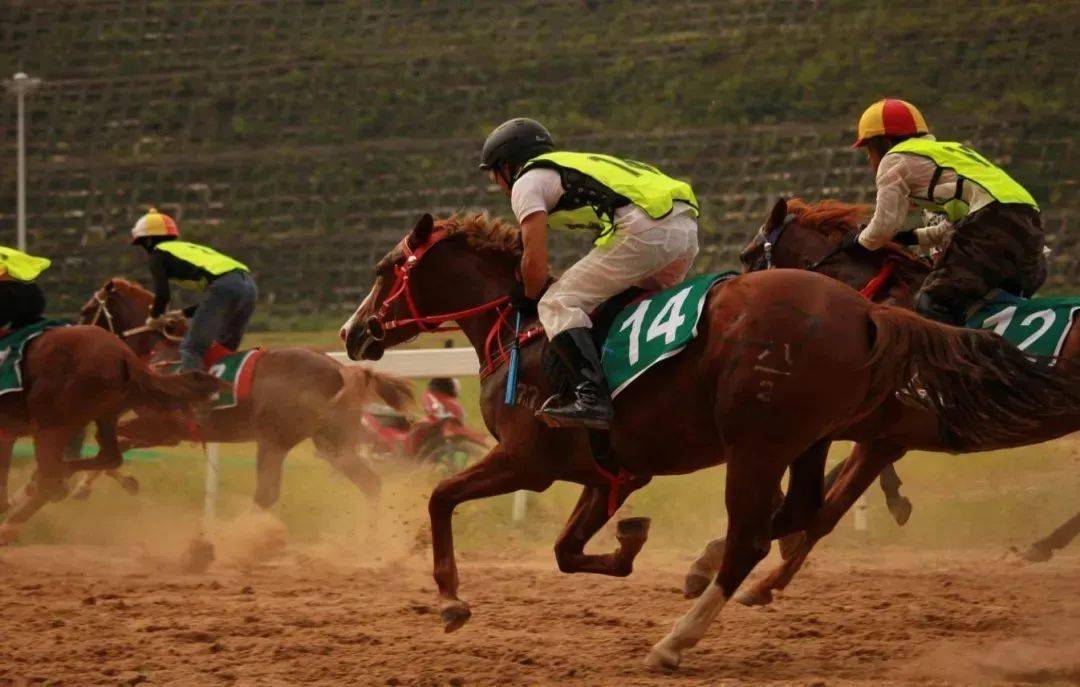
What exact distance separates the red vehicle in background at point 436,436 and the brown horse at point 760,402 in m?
5.36

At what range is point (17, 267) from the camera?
1062 centimetres

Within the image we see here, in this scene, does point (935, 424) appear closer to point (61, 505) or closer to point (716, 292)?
point (716, 292)

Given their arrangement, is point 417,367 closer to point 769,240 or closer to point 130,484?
point 130,484

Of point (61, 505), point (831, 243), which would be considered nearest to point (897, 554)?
point (831, 243)

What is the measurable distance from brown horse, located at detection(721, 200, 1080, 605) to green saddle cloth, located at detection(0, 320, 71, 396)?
17.7 feet

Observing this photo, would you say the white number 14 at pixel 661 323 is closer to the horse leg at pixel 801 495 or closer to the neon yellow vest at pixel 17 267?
the horse leg at pixel 801 495

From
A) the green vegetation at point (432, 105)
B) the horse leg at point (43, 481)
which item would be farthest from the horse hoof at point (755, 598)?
the green vegetation at point (432, 105)

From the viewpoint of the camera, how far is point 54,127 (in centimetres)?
2719

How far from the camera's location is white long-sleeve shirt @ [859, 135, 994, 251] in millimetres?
6926

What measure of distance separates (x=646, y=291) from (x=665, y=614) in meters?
1.75

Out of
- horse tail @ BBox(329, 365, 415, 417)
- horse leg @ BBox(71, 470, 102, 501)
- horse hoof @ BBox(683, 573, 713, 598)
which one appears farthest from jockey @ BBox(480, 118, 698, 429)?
horse leg @ BBox(71, 470, 102, 501)

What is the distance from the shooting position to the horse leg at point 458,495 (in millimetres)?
6066

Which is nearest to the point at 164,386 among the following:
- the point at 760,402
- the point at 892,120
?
the point at 892,120

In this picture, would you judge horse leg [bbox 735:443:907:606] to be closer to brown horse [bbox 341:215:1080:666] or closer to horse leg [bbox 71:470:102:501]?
brown horse [bbox 341:215:1080:666]
